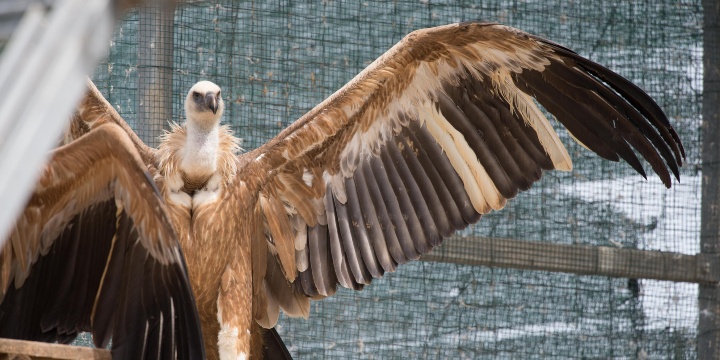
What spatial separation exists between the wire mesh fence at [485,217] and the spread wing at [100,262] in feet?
2.61

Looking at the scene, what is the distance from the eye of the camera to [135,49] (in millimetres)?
3920

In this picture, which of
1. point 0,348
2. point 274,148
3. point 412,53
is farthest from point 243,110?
point 0,348

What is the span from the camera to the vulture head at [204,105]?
11.3ft

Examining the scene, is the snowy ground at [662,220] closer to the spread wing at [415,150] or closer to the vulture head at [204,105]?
the spread wing at [415,150]

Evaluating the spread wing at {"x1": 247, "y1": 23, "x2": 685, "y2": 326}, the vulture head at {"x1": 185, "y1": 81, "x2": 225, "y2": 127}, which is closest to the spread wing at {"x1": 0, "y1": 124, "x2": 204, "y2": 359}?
the vulture head at {"x1": 185, "y1": 81, "x2": 225, "y2": 127}

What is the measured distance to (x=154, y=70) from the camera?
12.4 feet

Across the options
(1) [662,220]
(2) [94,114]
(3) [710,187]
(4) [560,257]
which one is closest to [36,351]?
(2) [94,114]

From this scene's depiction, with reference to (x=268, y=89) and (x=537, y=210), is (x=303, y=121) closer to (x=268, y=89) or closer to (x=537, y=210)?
(x=268, y=89)

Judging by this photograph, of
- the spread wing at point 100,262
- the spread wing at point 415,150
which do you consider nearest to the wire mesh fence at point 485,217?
the spread wing at point 415,150

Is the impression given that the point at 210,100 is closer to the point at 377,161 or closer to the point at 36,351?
the point at 377,161

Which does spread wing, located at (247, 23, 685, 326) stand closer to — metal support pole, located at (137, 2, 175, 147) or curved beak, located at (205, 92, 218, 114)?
curved beak, located at (205, 92, 218, 114)

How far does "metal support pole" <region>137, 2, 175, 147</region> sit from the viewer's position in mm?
3771

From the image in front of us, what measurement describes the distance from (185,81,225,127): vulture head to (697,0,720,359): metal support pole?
199 centimetres

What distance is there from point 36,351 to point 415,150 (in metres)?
1.84
